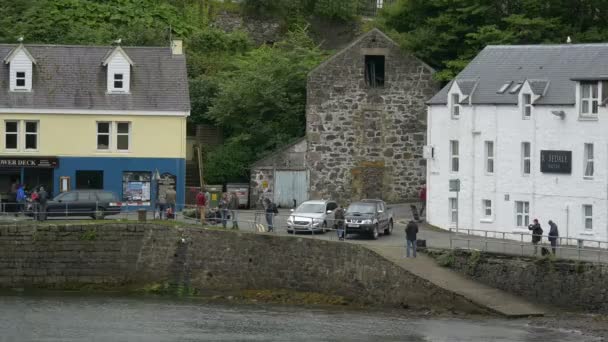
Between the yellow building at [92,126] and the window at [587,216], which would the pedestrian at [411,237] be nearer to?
the window at [587,216]

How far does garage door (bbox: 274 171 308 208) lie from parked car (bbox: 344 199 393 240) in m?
10.8

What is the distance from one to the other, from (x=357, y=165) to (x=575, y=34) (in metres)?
11.7

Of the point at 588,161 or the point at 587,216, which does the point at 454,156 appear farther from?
the point at 587,216

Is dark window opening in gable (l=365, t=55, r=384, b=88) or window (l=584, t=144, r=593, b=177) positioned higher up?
dark window opening in gable (l=365, t=55, r=384, b=88)

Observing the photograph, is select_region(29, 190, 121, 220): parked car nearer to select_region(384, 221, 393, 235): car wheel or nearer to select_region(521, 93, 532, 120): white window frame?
select_region(384, 221, 393, 235): car wheel

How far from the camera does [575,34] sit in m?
75.1

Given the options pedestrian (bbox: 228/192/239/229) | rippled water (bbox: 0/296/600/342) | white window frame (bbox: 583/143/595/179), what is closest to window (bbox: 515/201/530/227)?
white window frame (bbox: 583/143/595/179)

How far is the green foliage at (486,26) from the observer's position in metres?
75.1

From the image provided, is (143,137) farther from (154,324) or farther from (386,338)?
(386,338)

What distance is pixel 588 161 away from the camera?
2446 inches

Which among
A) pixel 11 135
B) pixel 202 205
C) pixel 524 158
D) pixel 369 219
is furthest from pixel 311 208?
pixel 11 135

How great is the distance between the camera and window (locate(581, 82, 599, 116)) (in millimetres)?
61656

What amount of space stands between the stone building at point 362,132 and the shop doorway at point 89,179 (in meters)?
7.65

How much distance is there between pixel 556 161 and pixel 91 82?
22.1m
